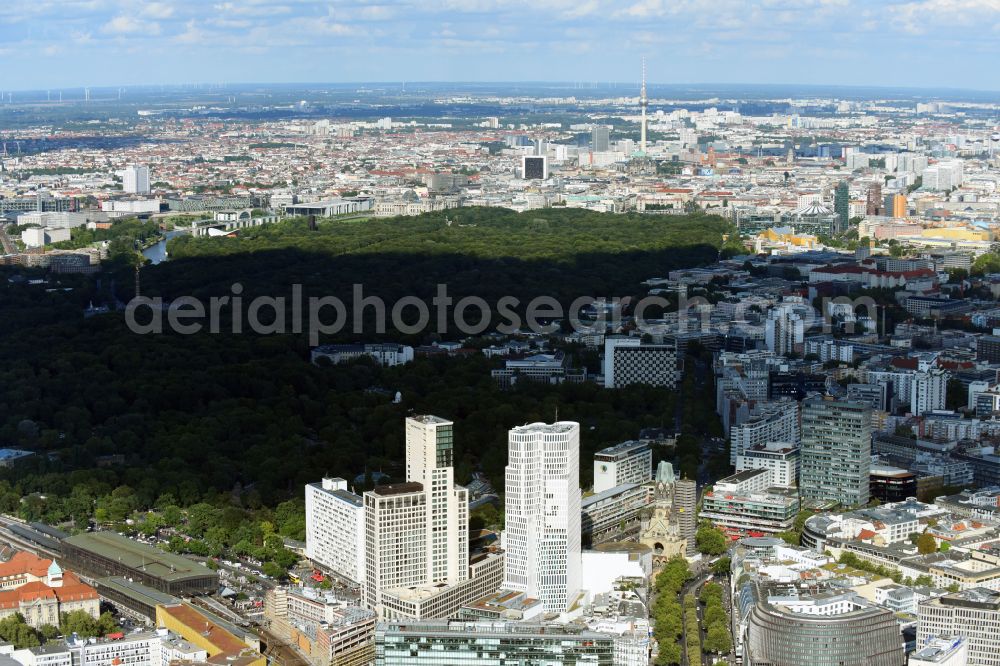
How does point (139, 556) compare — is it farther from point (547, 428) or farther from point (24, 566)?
point (547, 428)

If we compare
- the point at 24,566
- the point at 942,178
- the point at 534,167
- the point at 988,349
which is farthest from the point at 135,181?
the point at 24,566

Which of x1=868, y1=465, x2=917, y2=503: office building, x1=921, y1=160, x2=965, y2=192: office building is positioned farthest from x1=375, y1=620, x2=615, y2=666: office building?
x1=921, y1=160, x2=965, y2=192: office building

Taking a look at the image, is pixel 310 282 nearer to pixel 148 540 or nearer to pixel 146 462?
pixel 146 462

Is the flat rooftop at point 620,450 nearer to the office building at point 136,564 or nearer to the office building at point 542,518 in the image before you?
the office building at point 542,518

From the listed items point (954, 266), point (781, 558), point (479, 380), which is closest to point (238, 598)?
point (781, 558)

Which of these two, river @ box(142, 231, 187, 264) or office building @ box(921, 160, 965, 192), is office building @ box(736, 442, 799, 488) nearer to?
river @ box(142, 231, 187, 264)
